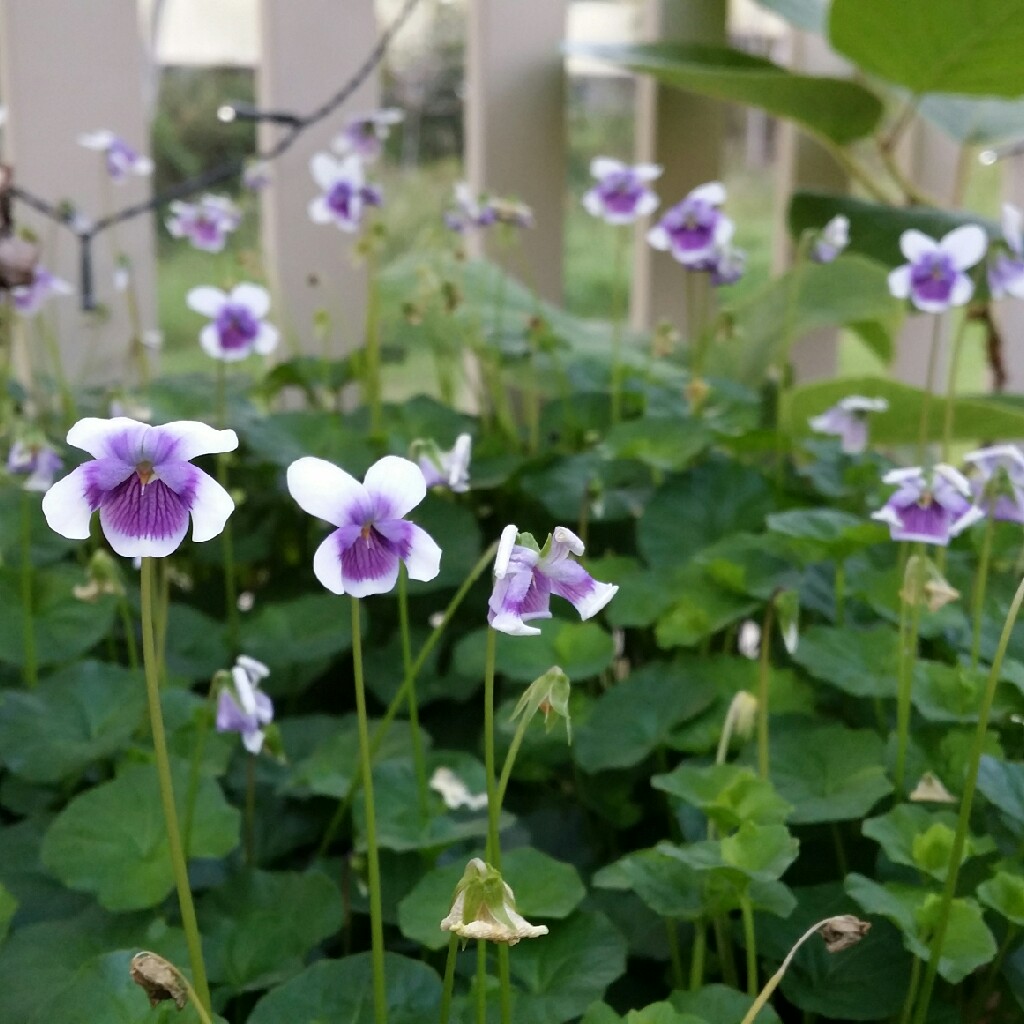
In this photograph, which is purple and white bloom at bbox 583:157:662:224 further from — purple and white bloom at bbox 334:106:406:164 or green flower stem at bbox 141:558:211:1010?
green flower stem at bbox 141:558:211:1010

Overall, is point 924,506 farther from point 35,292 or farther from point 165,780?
point 35,292

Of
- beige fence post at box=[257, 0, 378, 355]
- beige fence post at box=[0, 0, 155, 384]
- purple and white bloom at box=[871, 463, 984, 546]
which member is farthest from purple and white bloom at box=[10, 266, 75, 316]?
purple and white bloom at box=[871, 463, 984, 546]

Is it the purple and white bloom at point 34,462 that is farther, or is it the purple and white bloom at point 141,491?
the purple and white bloom at point 34,462

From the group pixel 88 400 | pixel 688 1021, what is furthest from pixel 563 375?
pixel 688 1021

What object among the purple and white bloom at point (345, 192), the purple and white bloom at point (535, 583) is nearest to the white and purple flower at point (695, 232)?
the purple and white bloom at point (345, 192)

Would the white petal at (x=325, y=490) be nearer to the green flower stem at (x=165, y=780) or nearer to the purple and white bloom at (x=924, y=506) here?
the green flower stem at (x=165, y=780)

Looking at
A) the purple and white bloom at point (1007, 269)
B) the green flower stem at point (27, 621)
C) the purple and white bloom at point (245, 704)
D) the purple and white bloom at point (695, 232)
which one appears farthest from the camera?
the purple and white bloom at point (695, 232)
